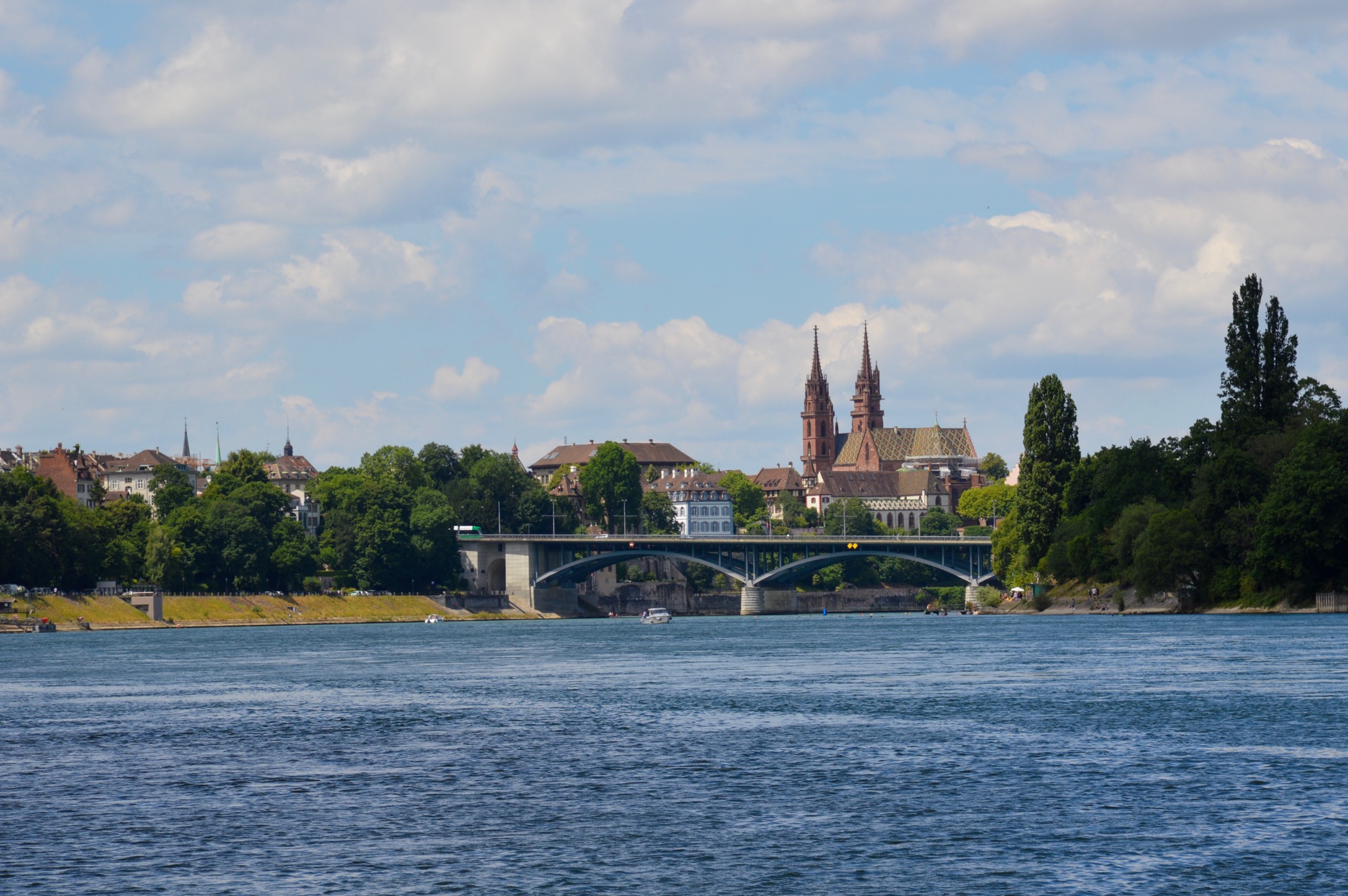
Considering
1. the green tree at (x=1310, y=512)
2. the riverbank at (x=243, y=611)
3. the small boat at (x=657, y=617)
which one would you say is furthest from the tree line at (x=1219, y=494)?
the riverbank at (x=243, y=611)

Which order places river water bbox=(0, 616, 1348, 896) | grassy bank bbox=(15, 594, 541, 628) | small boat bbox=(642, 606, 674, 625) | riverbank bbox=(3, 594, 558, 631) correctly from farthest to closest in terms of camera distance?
small boat bbox=(642, 606, 674, 625)
grassy bank bbox=(15, 594, 541, 628)
riverbank bbox=(3, 594, 558, 631)
river water bbox=(0, 616, 1348, 896)

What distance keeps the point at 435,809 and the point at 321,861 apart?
20.0 feet

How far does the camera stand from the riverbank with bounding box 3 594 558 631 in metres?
156

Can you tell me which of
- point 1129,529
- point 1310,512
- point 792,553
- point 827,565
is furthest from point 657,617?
point 1310,512

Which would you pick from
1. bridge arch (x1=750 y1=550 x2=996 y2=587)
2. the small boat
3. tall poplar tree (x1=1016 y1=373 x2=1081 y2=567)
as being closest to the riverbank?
the small boat

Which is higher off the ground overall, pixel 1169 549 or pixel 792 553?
pixel 792 553

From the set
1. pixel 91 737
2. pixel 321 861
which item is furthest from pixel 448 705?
pixel 321 861

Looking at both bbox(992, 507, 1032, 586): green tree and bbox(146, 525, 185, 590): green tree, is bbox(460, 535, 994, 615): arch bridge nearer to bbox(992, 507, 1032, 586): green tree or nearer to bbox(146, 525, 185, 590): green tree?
bbox(992, 507, 1032, 586): green tree

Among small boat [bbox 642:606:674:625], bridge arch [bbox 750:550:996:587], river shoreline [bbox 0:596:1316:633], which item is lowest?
small boat [bbox 642:606:674:625]

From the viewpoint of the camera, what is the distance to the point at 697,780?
41406 mm

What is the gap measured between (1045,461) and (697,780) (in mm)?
110826

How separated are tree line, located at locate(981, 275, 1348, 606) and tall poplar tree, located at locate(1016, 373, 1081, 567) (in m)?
0.11

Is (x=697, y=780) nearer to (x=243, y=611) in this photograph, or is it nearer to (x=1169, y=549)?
(x=1169, y=549)

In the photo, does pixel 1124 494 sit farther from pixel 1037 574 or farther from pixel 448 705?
pixel 448 705
